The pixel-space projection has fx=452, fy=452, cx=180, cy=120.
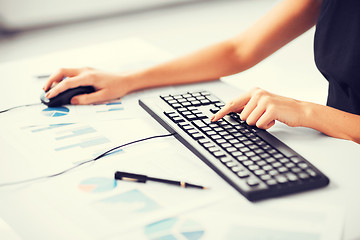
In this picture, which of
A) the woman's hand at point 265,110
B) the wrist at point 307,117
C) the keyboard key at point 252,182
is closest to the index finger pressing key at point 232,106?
the woman's hand at point 265,110

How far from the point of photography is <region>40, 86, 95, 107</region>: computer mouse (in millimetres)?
1042

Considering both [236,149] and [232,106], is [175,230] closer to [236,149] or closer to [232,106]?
[236,149]

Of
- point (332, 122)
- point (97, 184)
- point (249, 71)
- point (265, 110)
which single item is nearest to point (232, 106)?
point (265, 110)

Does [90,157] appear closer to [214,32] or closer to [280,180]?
[280,180]

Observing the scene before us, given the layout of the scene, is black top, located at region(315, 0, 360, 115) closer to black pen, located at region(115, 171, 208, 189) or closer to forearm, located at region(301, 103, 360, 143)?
forearm, located at region(301, 103, 360, 143)

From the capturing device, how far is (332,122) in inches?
37.0

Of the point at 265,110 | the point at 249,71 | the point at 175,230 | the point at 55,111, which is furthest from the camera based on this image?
the point at 249,71

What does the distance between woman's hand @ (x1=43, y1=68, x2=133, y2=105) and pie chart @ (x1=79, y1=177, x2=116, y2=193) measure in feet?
1.12

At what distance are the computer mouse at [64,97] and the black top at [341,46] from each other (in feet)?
1.92

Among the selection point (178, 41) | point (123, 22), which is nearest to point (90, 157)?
point (178, 41)

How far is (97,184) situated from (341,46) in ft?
2.27

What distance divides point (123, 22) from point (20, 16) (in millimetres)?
749

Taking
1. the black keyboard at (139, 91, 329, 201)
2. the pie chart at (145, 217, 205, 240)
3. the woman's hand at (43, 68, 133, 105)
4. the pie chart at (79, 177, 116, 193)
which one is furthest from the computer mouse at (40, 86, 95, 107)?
the pie chart at (145, 217, 205, 240)

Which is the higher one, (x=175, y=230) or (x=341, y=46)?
(x=341, y=46)
